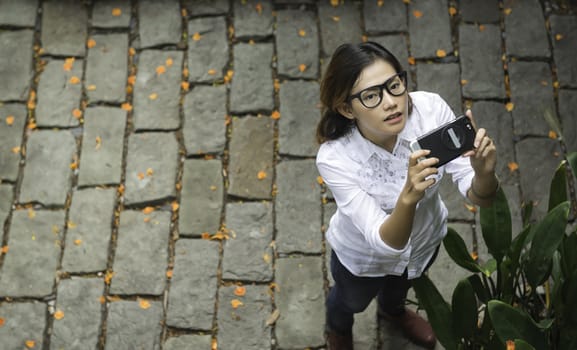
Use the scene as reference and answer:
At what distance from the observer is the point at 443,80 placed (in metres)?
4.29

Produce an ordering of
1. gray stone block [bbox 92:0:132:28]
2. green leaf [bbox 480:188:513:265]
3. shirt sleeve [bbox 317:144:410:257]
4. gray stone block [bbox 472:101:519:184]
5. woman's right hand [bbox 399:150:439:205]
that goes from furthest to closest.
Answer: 1. gray stone block [bbox 92:0:132:28]
2. gray stone block [bbox 472:101:519:184]
3. green leaf [bbox 480:188:513:265]
4. shirt sleeve [bbox 317:144:410:257]
5. woman's right hand [bbox 399:150:439:205]

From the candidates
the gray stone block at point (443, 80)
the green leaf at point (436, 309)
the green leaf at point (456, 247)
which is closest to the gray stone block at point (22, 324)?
the green leaf at point (436, 309)

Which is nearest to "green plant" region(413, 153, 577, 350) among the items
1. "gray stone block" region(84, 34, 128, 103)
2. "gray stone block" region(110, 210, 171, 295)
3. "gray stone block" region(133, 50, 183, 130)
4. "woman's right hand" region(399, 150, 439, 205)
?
"woman's right hand" region(399, 150, 439, 205)

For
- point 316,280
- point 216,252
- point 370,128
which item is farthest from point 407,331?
point 370,128

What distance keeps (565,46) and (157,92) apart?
259 centimetres

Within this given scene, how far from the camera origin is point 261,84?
4367 mm

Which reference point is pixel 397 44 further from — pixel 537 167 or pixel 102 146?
pixel 102 146

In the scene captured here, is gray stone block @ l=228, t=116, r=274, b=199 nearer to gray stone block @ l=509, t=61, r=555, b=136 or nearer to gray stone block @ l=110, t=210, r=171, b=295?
gray stone block @ l=110, t=210, r=171, b=295

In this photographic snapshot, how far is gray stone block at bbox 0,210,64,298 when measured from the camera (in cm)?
381

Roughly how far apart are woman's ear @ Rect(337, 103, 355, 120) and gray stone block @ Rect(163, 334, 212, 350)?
5.73 feet

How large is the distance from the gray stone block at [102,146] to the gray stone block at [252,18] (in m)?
0.97

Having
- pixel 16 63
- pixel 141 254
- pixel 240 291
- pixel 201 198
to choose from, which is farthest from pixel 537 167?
pixel 16 63

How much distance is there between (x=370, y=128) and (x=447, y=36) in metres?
2.38

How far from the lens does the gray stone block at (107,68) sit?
14.4 ft
